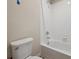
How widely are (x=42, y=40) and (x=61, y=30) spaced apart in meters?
0.63

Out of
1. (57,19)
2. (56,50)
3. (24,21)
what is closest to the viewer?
(24,21)

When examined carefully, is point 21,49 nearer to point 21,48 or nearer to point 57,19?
point 21,48

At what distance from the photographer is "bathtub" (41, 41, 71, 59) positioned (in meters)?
2.75

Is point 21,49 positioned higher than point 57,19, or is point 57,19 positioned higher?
point 57,19

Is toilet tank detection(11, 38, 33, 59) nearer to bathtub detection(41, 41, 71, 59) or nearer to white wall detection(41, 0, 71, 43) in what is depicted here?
bathtub detection(41, 41, 71, 59)

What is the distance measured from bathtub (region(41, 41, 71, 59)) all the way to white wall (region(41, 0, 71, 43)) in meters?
0.16

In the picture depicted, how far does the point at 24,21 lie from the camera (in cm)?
276

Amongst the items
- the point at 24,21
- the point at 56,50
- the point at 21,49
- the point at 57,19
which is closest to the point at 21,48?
the point at 21,49

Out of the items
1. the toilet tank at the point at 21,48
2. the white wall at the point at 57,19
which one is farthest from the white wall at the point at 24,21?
the white wall at the point at 57,19

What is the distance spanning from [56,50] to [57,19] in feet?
2.64

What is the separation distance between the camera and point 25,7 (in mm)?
2766

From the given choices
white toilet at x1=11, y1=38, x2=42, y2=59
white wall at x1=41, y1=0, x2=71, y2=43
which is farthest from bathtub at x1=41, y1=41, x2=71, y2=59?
white toilet at x1=11, y1=38, x2=42, y2=59

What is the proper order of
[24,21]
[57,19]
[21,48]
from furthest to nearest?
1. [57,19]
2. [24,21]
3. [21,48]
